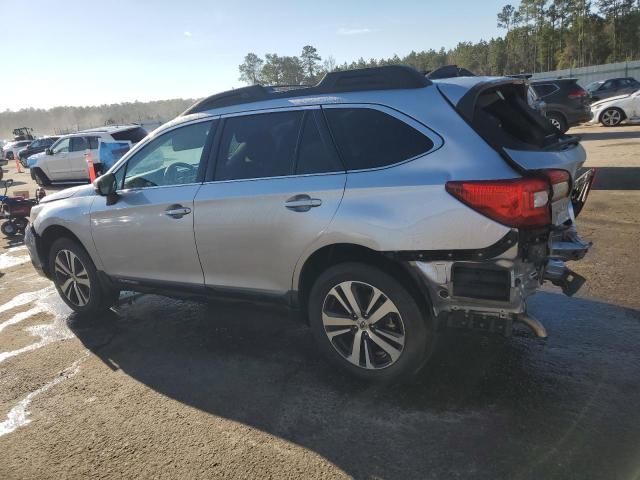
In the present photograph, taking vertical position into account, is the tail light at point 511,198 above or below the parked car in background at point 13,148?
below

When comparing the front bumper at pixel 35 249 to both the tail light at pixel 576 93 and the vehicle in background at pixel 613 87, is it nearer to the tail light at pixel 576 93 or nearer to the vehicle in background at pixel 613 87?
the tail light at pixel 576 93

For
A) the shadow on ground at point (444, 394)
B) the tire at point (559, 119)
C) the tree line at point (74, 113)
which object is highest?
the tree line at point (74, 113)

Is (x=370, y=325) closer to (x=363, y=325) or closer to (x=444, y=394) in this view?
(x=363, y=325)

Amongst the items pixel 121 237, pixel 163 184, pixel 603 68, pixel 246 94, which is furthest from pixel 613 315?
pixel 603 68

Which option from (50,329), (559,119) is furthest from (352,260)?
(559,119)

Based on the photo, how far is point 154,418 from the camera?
3.12 meters

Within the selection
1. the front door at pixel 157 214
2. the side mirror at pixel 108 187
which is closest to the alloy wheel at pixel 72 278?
the front door at pixel 157 214

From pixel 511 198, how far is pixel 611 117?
749 inches

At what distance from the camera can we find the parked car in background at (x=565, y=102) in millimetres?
15125

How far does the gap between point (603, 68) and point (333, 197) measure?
164 feet

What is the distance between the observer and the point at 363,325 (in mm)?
3141

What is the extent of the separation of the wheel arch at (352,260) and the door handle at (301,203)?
28 cm

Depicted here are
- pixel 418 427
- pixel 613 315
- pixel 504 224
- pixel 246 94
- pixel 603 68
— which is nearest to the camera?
pixel 504 224

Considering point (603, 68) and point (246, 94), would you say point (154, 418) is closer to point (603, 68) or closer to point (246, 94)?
point (246, 94)
